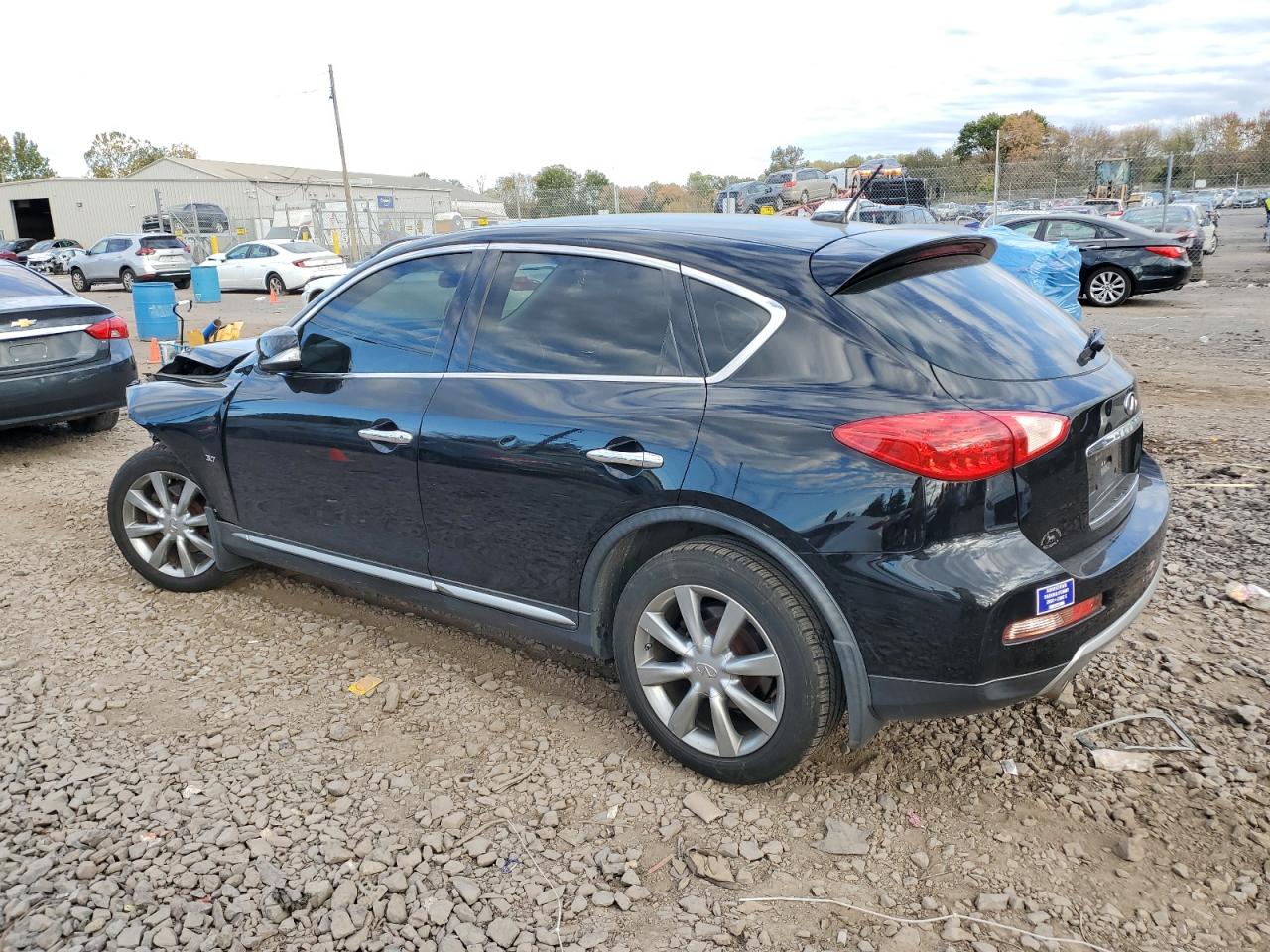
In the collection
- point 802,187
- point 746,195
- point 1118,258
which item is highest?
point 802,187

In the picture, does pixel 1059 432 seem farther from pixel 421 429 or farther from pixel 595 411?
pixel 421 429

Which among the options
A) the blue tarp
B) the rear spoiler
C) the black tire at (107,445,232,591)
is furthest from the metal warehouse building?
the rear spoiler

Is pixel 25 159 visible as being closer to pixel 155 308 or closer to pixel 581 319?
pixel 155 308

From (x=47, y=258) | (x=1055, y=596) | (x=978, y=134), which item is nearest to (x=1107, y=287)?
(x=1055, y=596)

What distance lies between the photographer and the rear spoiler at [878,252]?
2848 millimetres

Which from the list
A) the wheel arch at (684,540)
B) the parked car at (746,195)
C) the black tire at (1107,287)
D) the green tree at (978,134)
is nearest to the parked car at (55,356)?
the wheel arch at (684,540)

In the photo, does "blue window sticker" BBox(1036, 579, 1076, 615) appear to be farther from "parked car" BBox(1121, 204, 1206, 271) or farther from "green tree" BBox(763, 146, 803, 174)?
"green tree" BBox(763, 146, 803, 174)

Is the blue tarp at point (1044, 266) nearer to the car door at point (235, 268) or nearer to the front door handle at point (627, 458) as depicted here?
→ the front door handle at point (627, 458)

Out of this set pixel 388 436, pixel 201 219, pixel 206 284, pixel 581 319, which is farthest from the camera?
pixel 201 219

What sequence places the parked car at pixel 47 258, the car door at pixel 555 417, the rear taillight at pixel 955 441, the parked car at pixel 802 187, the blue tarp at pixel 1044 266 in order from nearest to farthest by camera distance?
1. the rear taillight at pixel 955 441
2. the car door at pixel 555 417
3. the blue tarp at pixel 1044 266
4. the parked car at pixel 802 187
5. the parked car at pixel 47 258

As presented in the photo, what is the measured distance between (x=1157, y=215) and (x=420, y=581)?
21.8 m

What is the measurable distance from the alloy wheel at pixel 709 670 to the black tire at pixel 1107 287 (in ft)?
48.3

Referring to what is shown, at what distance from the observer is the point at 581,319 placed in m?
3.27

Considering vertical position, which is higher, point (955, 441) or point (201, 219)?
point (201, 219)
